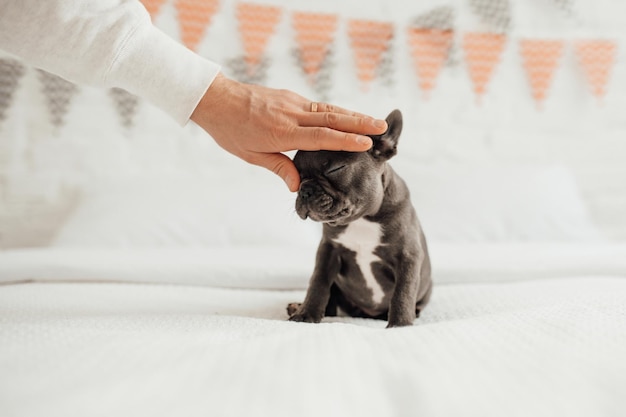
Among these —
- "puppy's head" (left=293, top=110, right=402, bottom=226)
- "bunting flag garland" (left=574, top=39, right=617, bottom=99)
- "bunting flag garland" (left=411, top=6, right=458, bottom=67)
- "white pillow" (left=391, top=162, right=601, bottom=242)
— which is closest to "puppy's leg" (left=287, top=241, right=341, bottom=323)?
"puppy's head" (left=293, top=110, right=402, bottom=226)

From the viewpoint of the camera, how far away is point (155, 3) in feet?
9.34

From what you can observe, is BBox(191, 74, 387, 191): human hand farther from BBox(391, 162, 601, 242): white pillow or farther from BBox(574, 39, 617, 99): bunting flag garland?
BBox(574, 39, 617, 99): bunting flag garland

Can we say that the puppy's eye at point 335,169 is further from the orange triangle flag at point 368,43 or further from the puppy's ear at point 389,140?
the orange triangle flag at point 368,43

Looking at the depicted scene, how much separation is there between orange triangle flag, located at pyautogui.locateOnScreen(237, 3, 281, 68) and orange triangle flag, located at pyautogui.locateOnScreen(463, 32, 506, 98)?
1.10 metres

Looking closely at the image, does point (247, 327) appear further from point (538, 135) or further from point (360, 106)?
point (538, 135)

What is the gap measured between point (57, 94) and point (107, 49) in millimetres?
1878

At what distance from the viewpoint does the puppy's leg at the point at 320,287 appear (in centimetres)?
125

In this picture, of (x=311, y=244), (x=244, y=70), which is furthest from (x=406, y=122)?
(x=311, y=244)

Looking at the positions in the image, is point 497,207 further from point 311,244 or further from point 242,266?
point 242,266

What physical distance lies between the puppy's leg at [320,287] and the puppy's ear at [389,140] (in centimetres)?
25

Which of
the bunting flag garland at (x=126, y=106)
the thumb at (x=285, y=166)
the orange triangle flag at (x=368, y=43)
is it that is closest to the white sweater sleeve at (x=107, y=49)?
the thumb at (x=285, y=166)

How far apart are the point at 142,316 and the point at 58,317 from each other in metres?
0.16

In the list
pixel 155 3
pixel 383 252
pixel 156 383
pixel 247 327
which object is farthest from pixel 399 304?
pixel 155 3

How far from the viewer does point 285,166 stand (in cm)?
121
